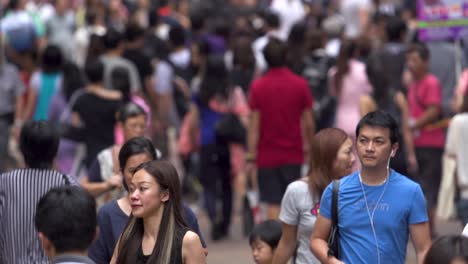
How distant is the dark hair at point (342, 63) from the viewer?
1249 cm

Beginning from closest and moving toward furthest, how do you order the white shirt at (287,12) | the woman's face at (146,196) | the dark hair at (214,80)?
1. the woman's face at (146,196)
2. the dark hair at (214,80)
3. the white shirt at (287,12)

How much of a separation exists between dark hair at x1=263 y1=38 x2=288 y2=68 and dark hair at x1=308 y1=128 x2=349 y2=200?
160 inches

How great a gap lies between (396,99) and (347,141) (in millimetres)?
4413

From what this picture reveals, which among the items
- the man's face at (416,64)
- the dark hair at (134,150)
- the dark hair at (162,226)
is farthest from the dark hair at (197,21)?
the dark hair at (162,226)

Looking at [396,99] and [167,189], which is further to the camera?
[396,99]

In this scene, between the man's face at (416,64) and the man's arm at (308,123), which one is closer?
the man's arm at (308,123)

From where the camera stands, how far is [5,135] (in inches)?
539

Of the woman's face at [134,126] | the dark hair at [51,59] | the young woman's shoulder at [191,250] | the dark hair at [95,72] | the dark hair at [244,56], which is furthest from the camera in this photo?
the dark hair at [244,56]

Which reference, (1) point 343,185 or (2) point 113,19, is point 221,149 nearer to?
(1) point 343,185

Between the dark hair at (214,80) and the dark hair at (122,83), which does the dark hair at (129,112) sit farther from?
the dark hair at (214,80)

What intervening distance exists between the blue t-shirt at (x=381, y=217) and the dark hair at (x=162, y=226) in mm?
870

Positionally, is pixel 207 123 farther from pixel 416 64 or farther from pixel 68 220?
pixel 68 220

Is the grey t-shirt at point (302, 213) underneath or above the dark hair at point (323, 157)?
underneath

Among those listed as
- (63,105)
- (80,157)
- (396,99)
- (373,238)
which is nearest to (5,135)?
(63,105)
